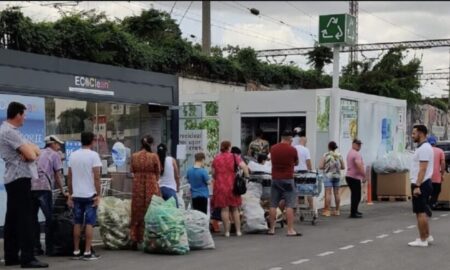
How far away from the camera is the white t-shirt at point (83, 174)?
944cm

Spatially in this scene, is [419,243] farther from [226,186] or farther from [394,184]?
[394,184]

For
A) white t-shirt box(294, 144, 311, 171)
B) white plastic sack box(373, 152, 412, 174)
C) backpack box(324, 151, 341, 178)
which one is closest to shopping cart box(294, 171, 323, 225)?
white t-shirt box(294, 144, 311, 171)

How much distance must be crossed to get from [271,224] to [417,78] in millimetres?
23031

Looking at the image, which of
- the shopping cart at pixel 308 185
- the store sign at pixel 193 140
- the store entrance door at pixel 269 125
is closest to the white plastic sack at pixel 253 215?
the shopping cart at pixel 308 185

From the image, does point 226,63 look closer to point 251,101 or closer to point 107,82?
point 251,101

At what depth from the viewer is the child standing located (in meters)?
12.1

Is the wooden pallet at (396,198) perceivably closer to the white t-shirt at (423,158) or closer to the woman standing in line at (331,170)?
the woman standing in line at (331,170)

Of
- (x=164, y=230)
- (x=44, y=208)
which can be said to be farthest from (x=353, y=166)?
(x=44, y=208)

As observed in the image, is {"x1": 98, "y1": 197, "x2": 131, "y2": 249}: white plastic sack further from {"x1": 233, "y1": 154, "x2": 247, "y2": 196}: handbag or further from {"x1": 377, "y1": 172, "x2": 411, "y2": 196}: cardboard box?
{"x1": 377, "y1": 172, "x2": 411, "y2": 196}: cardboard box

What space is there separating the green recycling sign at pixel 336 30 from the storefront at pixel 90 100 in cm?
503

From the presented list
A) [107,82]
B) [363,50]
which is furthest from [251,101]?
[363,50]

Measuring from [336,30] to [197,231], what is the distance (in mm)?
9639

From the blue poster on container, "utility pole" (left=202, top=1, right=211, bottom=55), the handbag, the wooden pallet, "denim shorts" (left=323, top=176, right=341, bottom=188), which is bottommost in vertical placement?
the wooden pallet

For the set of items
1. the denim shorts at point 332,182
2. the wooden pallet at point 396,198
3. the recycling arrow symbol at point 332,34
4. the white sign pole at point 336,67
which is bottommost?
the wooden pallet at point 396,198
